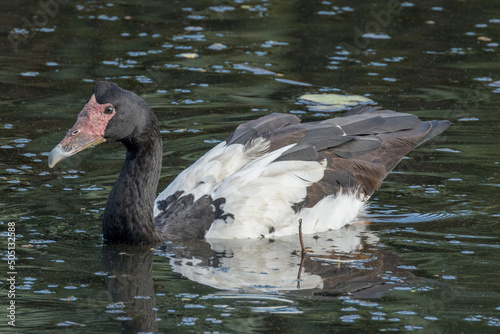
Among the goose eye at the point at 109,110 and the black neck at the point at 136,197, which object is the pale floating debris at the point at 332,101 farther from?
the goose eye at the point at 109,110

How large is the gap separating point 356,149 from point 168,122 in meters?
3.32

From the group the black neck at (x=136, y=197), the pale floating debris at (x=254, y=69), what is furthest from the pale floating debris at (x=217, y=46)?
the black neck at (x=136, y=197)

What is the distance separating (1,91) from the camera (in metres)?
13.2

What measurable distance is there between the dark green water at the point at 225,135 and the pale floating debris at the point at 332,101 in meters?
0.15

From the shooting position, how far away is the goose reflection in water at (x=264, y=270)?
732 centimetres

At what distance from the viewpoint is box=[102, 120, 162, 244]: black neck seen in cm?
873

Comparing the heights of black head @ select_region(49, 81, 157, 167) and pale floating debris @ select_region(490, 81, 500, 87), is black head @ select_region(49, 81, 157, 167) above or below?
above

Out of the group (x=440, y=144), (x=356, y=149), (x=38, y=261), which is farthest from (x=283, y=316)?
(x=440, y=144)

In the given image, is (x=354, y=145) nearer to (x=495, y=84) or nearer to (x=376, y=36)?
(x=495, y=84)

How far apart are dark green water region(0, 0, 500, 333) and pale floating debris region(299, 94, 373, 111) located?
0.15 m

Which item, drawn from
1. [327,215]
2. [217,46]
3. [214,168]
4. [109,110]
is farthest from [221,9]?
[109,110]

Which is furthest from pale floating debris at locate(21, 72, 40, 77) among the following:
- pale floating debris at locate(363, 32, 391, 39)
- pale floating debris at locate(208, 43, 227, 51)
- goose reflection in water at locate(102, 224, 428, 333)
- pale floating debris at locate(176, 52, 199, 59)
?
goose reflection in water at locate(102, 224, 428, 333)

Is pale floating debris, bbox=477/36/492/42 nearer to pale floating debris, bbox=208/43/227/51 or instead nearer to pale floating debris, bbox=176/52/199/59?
pale floating debris, bbox=208/43/227/51

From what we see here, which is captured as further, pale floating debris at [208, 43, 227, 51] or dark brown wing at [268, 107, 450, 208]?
pale floating debris at [208, 43, 227, 51]
